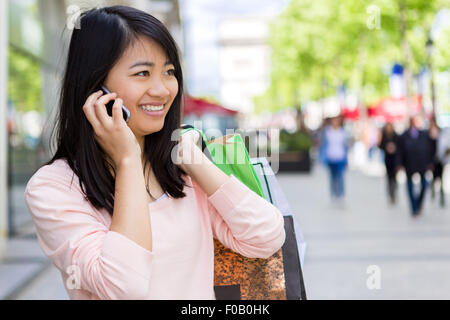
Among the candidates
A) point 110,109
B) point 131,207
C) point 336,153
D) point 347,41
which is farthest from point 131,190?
point 347,41

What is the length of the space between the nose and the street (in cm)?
100

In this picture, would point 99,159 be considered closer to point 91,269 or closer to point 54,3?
point 91,269

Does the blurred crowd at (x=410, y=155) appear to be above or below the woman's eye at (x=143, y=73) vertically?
below

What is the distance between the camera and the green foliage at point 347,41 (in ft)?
59.3

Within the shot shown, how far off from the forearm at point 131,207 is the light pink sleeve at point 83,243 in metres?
0.02

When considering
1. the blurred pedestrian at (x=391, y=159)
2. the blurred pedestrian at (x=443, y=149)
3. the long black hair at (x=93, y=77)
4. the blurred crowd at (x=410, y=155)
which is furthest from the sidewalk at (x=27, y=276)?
the blurred pedestrian at (x=443, y=149)

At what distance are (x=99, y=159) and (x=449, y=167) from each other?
71.8 feet

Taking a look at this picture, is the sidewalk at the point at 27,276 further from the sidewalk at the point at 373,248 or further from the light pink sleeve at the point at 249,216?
the light pink sleeve at the point at 249,216

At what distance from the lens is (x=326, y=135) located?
40.6ft

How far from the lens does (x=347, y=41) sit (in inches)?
1020

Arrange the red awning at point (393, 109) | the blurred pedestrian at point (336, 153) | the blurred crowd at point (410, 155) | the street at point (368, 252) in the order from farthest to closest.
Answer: the red awning at point (393, 109) → the blurred pedestrian at point (336, 153) → the blurred crowd at point (410, 155) → the street at point (368, 252)

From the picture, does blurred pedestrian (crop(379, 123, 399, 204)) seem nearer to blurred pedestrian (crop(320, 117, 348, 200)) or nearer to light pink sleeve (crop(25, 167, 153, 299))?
blurred pedestrian (crop(320, 117, 348, 200))

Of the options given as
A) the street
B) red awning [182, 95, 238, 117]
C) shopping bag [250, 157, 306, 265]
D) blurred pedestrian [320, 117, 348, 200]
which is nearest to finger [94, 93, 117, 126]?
shopping bag [250, 157, 306, 265]
